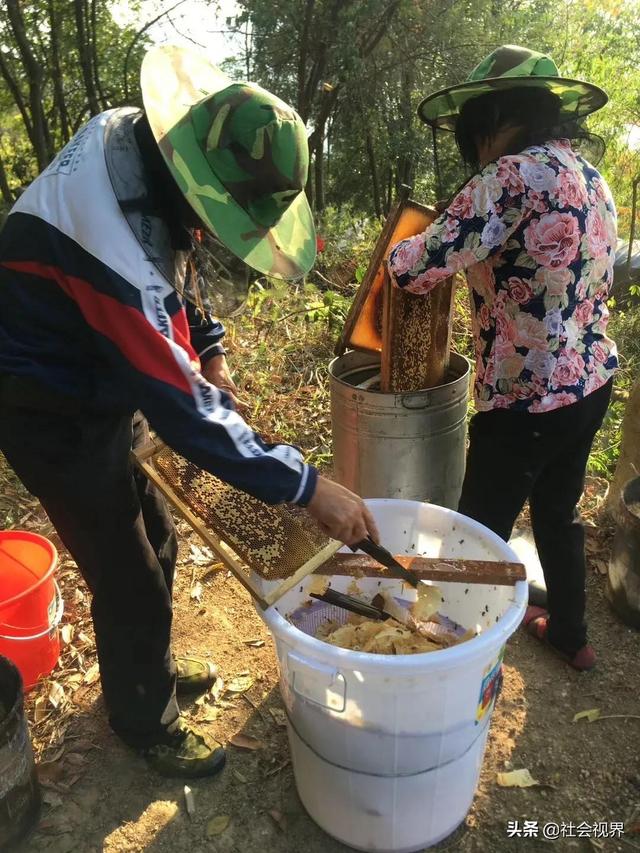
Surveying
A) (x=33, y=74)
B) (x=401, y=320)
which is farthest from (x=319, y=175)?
(x=401, y=320)

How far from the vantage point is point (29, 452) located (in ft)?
5.98

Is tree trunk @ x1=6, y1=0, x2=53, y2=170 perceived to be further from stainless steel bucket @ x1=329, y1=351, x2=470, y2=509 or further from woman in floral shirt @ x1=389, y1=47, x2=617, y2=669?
woman in floral shirt @ x1=389, y1=47, x2=617, y2=669

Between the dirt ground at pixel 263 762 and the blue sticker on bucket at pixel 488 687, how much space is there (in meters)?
0.64

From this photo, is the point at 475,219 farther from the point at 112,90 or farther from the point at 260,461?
the point at 112,90

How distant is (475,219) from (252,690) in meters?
2.13

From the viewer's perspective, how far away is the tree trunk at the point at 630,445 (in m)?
3.50

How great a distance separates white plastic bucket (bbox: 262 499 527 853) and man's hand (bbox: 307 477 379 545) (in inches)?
11.1

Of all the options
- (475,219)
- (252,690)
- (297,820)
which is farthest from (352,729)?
(475,219)

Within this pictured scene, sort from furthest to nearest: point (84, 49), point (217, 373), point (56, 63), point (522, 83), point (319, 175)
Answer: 1. point (319, 175)
2. point (56, 63)
3. point (84, 49)
4. point (217, 373)
5. point (522, 83)

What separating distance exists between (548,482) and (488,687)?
1.06 m

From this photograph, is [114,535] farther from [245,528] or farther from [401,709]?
[401,709]

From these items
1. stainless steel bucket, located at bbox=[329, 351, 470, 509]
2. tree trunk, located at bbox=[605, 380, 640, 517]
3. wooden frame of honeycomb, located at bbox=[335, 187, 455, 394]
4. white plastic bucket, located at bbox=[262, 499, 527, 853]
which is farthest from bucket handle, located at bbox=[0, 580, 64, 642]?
tree trunk, located at bbox=[605, 380, 640, 517]

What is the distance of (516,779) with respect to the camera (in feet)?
7.73

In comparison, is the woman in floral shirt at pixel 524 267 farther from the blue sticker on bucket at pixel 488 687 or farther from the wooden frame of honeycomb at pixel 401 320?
the blue sticker on bucket at pixel 488 687
